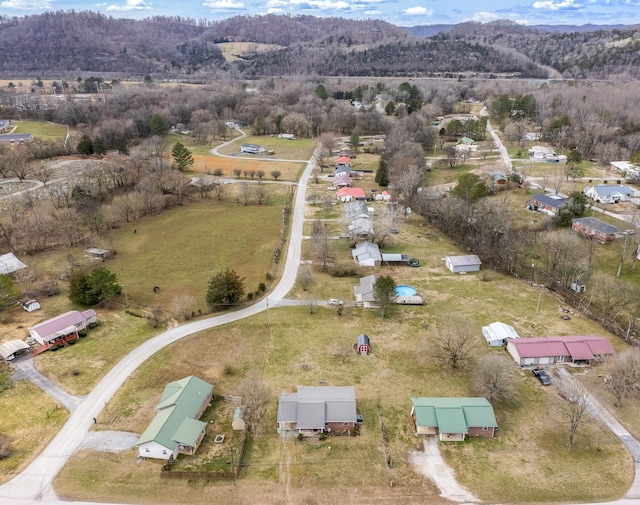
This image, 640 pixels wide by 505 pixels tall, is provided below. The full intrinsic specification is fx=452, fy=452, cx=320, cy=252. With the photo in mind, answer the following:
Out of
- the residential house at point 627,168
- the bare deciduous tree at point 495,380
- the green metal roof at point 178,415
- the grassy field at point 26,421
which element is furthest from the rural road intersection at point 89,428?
the residential house at point 627,168

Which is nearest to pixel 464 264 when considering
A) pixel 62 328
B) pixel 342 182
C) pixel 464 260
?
pixel 464 260

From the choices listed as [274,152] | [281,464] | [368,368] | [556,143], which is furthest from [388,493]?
[556,143]

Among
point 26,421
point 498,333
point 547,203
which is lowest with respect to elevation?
point 26,421

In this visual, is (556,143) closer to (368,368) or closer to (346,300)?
(346,300)

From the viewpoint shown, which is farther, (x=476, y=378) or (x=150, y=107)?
(x=150, y=107)

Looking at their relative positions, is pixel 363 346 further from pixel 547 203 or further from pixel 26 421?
pixel 547 203

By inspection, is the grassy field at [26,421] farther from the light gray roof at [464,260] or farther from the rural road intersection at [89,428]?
the light gray roof at [464,260]
